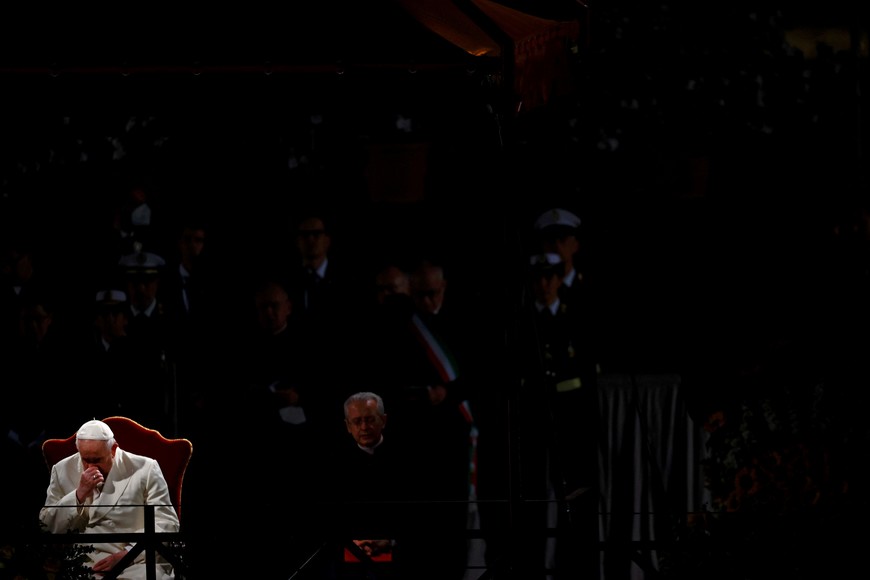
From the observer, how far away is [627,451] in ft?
30.0

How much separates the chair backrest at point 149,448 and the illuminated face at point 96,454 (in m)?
0.32

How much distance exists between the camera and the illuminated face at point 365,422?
830 cm

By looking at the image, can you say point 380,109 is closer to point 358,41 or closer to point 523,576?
point 358,41

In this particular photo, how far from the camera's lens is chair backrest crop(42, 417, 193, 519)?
7988 mm

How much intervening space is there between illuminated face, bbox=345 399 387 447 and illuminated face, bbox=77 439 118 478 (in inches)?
51.1

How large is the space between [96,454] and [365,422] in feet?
4.67

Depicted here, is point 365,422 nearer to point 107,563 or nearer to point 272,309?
point 272,309

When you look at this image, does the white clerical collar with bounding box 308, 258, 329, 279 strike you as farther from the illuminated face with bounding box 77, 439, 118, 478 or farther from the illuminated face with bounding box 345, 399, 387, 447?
the illuminated face with bounding box 77, 439, 118, 478

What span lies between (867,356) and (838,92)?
2891 mm

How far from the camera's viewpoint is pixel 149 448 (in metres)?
8.05

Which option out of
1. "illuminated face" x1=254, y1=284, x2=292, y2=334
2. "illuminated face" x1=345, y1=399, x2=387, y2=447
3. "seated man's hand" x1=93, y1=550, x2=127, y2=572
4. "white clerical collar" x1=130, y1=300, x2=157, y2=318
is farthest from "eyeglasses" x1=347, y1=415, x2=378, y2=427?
"white clerical collar" x1=130, y1=300, x2=157, y2=318

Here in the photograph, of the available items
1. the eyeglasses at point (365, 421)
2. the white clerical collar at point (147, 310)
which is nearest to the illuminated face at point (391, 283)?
the eyeglasses at point (365, 421)

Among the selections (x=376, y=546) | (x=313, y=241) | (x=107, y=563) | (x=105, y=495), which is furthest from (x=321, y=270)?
(x=107, y=563)

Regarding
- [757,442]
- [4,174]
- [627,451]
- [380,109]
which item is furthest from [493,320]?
[4,174]
